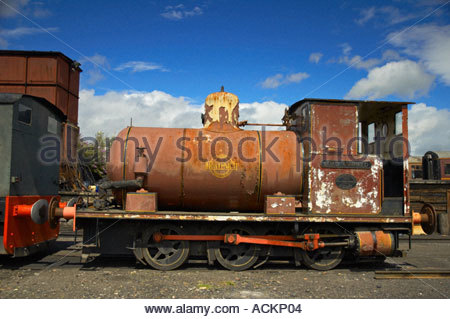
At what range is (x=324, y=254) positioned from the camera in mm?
7309

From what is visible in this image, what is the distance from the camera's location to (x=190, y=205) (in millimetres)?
7379

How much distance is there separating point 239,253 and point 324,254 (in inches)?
75.9

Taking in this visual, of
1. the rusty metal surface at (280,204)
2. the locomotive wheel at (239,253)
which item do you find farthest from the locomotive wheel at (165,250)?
the rusty metal surface at (280,204)

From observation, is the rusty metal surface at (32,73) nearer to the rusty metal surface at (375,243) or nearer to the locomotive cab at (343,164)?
the locomotive cab at (343,164)

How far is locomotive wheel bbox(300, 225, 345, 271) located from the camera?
7.21 metres

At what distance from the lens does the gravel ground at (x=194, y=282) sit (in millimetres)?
5633

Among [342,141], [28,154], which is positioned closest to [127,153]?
[28,154]

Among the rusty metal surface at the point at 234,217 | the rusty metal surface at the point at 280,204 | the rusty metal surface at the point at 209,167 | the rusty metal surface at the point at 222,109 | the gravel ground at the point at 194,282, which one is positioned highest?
the rusty metal surface at the point at 222,109

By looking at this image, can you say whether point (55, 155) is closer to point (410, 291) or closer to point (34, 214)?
point (34, 214)

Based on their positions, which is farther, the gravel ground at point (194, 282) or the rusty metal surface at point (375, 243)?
the rusty metal surface at point (375, 243)

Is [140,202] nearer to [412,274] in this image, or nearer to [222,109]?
[222,109]

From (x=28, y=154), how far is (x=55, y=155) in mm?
1145

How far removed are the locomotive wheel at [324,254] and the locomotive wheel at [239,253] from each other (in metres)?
1.14

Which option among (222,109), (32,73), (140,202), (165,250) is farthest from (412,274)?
(32,73)
